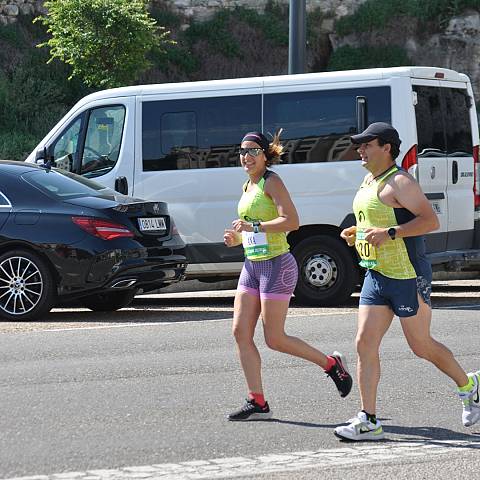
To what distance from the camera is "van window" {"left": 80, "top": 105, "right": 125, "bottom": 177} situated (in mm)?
14688

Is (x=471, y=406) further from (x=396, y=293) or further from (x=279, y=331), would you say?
(x=279, y=331)

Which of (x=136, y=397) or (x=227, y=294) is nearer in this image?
(x=136, y=397)

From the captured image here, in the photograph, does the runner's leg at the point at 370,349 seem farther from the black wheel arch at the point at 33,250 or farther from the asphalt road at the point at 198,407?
the black wheel arch at the point at 33,250

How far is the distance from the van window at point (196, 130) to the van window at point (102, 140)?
350mm

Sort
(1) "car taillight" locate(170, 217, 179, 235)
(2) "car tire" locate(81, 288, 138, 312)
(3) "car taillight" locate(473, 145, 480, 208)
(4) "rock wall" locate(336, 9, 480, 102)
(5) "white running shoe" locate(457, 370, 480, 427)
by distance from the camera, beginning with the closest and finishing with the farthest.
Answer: (5) "white running shoe" locate(457, 370, 480, 427) → (1) "car taillight" locate(170, 217, 179, 235) → (2) "car tire" locate(81, 288, 138, 312) → (3) "car taillight" locate(473, 145, 480, 208) → (4) "rock wall" locate(336, 9, 480, 102)

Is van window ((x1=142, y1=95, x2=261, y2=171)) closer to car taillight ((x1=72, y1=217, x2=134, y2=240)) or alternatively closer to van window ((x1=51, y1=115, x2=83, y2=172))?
van window ((x1=51, y1=115, x2=83, y2=172))

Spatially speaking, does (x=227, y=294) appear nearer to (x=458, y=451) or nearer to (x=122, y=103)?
(x=122, y=103)

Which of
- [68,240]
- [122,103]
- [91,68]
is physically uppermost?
[91,68]

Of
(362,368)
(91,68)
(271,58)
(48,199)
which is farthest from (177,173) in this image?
(271,58)

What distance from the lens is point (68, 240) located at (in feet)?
41.0

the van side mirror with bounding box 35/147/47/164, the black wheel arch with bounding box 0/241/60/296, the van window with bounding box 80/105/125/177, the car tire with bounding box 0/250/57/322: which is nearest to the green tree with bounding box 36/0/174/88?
the van side mirror with bounding box 35/147/47/164

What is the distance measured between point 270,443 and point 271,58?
111ft

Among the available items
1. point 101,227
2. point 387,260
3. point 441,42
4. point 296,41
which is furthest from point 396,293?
point 441,42

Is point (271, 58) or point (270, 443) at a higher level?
point (271, 58)
